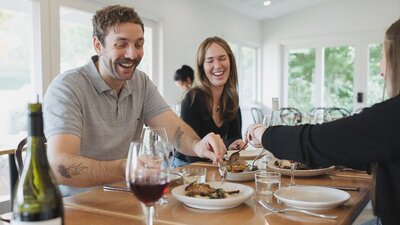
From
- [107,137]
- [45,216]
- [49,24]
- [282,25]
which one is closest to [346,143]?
[45,216]

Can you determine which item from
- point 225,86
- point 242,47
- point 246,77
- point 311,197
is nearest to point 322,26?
point 242,47

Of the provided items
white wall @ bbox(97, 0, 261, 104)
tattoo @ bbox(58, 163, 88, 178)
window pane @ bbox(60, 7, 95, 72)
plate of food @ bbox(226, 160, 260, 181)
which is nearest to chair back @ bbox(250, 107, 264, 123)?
white wall @ bbox(97, 0, 261, 104)

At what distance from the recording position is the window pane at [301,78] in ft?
26.8

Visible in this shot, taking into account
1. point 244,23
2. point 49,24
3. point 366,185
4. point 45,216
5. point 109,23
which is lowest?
point 366,185

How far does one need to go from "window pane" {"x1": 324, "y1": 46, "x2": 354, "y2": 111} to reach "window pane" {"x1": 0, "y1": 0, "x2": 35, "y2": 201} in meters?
5.88

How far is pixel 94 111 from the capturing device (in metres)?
1.75

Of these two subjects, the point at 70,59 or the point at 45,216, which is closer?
the point at 45,216

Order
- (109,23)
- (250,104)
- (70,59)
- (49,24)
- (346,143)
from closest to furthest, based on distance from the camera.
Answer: (346,143)
(109,23)
(49,24)
(70,59)
(250,104)

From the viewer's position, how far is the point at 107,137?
1788 millimetres

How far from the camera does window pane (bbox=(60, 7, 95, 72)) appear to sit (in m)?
4.09

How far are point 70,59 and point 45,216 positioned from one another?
3686mm

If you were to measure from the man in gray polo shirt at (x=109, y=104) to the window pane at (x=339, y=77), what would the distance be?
642 cm

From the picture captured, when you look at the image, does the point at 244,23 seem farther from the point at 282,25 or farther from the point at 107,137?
the point at 107,137

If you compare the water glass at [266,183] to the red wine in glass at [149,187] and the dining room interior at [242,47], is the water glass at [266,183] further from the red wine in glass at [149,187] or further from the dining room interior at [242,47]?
the dining room interior at [242,47]
